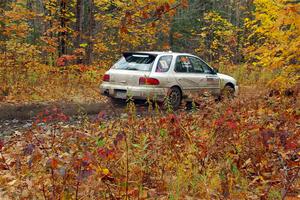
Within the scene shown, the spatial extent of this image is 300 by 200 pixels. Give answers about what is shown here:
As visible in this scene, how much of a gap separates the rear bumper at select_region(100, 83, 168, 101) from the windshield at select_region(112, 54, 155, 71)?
23.4 inches

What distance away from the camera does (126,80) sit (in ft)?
35.1

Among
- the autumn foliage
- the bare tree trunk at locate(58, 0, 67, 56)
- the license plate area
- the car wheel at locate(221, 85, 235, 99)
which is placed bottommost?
the autumn foliage

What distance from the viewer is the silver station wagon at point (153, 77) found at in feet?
34.7

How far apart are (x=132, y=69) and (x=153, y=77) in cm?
68

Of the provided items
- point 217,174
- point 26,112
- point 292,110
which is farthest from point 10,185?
point 26,112

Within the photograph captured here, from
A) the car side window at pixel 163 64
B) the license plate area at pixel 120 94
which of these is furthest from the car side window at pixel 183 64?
the license plate area at pixel 120 94

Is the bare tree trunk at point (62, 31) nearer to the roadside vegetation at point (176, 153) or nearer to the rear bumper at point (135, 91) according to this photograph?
the rear bumper at point (135, 91)

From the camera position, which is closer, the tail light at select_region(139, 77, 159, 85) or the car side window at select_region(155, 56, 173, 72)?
the tail light at select_region(139, 77, 159, 85)

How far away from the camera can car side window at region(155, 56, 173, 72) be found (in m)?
10.9

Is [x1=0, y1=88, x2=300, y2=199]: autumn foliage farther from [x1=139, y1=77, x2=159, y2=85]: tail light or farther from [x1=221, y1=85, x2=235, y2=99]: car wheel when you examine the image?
[x1=139, y1=77, x2=159, y2=85]: tail light

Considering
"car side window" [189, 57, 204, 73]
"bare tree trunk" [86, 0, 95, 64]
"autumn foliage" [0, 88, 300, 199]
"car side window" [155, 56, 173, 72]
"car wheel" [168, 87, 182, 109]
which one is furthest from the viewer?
"bare tree trunk" [86, 0, 95, 64]

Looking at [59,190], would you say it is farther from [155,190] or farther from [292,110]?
[292,110]

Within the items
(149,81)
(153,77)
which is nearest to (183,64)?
(153,77)

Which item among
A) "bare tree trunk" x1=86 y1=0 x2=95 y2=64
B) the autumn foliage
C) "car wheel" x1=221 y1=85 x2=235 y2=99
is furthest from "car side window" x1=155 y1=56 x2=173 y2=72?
"bare tree trunk" x1=86 y1=0 x2=95 y2=64
